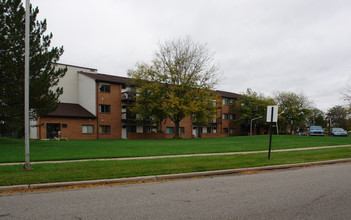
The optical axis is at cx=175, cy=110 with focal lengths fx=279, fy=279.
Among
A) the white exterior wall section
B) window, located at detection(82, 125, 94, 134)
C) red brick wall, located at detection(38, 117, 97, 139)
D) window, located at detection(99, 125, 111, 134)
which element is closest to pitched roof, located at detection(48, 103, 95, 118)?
red brick wall, located at detection(38, 117, 97, 139)

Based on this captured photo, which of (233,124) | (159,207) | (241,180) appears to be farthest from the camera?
(233,124)

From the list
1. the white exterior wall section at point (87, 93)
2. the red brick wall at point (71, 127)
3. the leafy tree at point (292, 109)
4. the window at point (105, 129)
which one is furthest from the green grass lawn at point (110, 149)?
the leafy tree at point (292, 109)

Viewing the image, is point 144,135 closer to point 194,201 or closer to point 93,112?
point 93,112

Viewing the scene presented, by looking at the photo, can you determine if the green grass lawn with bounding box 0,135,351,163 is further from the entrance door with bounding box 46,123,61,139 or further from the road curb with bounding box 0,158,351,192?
the entrance door with bounding box 46,123,61,139

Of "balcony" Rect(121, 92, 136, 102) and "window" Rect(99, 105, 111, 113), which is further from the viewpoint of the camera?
"balcony" Rect(121, 92, 136, 102)

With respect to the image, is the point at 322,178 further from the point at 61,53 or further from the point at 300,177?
the point at 61,53

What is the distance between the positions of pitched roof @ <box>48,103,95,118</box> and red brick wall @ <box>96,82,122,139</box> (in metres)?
1.98

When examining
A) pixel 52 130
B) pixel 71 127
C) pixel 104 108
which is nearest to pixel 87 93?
pixel 104 108

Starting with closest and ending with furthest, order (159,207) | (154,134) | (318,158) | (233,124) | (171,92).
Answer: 1. (159,207)
2. (318,158)
3. (171,92)
4. (154,134)
5. (233,124)

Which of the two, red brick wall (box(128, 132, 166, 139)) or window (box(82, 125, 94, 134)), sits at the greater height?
window (box(82, 125, 94, 134))

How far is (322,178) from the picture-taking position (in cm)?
862

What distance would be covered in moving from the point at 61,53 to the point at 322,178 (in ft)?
63.6

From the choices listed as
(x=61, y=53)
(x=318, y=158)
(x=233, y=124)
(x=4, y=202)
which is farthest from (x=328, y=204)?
(x=233, y=124)

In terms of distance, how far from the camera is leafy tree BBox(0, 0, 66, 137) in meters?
18.9
